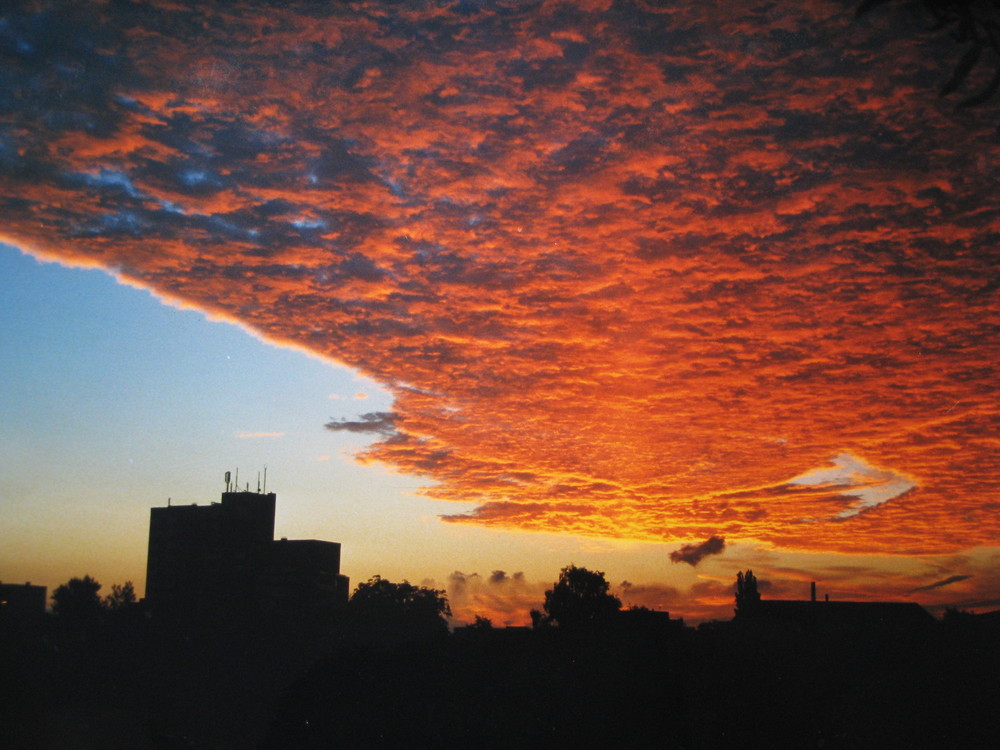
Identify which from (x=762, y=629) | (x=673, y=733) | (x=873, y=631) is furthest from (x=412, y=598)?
(x=673, y=733)

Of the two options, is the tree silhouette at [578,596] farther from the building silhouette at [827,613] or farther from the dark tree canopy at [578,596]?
the building silhouette at [827,613]

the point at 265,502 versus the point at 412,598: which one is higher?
the point at 265,502

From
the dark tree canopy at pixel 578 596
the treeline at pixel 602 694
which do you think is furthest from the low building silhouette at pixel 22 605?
the dark tree canopy at pixel 578 596

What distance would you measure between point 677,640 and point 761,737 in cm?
620

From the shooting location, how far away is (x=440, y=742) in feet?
98.5

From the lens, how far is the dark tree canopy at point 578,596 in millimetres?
64050

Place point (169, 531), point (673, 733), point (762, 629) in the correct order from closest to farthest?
point (673, 733) < point (762, 629) < point (169, 531)

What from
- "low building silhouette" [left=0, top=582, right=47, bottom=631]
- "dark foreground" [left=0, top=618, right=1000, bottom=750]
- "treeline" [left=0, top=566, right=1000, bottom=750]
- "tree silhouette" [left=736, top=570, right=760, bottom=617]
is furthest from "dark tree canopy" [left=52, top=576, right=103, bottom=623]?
"tree silhouette" [left=736, top=570, right=760, bottom=617]

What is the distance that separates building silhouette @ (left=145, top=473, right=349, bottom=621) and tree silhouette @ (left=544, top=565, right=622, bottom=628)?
93.7 ft

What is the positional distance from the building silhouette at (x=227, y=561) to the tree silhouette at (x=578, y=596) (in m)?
28.6

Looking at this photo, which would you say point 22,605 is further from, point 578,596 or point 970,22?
point 970,22

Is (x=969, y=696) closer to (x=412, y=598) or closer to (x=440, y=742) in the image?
(x=440, y=742)

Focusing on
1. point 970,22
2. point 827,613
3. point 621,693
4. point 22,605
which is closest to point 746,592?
point 827,613

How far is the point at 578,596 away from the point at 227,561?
3798 cm
